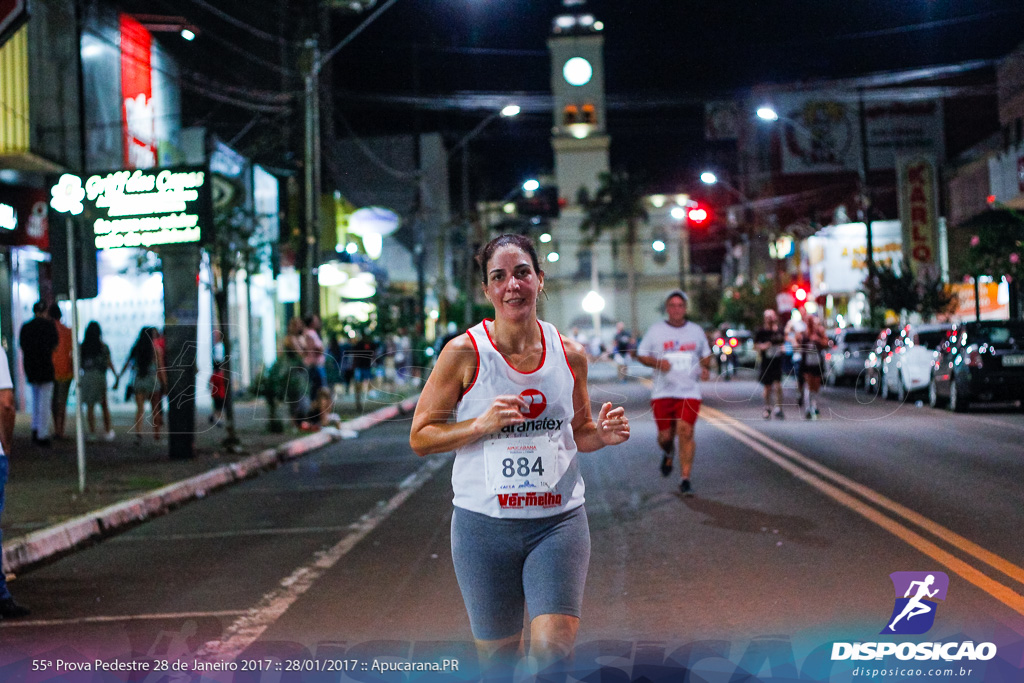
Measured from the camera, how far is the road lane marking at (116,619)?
7.04 metres

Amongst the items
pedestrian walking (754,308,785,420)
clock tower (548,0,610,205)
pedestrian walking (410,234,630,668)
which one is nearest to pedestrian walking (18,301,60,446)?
pedestrian walking (754,308,785,420)

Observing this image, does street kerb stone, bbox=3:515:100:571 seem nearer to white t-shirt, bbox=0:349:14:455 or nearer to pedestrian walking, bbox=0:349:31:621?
pedestrian walking, bbox=0:349:31:621

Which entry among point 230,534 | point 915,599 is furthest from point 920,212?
point 915,599

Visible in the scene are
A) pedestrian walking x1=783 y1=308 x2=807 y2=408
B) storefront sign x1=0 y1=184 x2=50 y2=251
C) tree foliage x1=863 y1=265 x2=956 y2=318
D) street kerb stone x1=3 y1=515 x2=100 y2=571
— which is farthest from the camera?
tree foliage x1=863 y1=265 x2=956 y2=318

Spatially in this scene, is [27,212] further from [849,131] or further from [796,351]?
[849,131]

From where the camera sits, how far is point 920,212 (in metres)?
46.7

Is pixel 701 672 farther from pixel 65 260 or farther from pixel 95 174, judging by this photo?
pixel 95 174

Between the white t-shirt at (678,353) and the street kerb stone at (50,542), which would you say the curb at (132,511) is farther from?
the white t-shirt at (678,353)

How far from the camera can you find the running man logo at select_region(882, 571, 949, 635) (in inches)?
241

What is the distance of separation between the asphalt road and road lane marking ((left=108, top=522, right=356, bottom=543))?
0.14ft

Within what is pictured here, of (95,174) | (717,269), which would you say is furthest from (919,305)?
(717,269)

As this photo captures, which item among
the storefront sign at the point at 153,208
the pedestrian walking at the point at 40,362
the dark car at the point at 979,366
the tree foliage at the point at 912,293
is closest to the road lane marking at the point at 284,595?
the storefront sign at the point at 153,208

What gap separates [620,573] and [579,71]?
68.0m

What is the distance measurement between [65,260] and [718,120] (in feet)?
306
